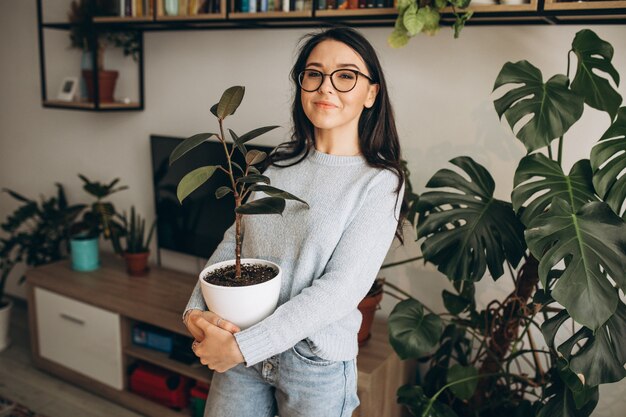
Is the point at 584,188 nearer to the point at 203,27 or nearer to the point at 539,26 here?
the point at 539,26

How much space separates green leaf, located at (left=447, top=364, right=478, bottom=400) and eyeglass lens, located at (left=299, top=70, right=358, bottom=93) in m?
0.93

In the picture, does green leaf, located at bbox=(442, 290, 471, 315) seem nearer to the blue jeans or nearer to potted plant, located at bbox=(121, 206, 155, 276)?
the blue jeans

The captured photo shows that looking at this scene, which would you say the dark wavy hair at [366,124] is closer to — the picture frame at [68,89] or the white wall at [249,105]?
the white wall at [249,105]

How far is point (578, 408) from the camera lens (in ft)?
4.50

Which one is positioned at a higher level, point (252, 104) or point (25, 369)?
point (252, 104)

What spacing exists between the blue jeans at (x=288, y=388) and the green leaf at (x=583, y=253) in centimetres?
49

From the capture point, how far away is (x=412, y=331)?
1.55 metres

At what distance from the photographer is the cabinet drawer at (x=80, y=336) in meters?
2.43

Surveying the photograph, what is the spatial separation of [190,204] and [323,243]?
1.43m

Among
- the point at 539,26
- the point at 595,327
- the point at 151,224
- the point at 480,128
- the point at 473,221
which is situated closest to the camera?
the point at 595,327

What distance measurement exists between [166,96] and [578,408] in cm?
210

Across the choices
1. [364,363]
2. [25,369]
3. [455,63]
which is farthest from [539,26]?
[25,369]

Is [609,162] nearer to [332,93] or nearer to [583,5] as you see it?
[583,5]

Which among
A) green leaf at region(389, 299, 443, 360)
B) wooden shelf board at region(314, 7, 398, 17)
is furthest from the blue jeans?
wooden shelf board at region(314, 7, 398, 17)
